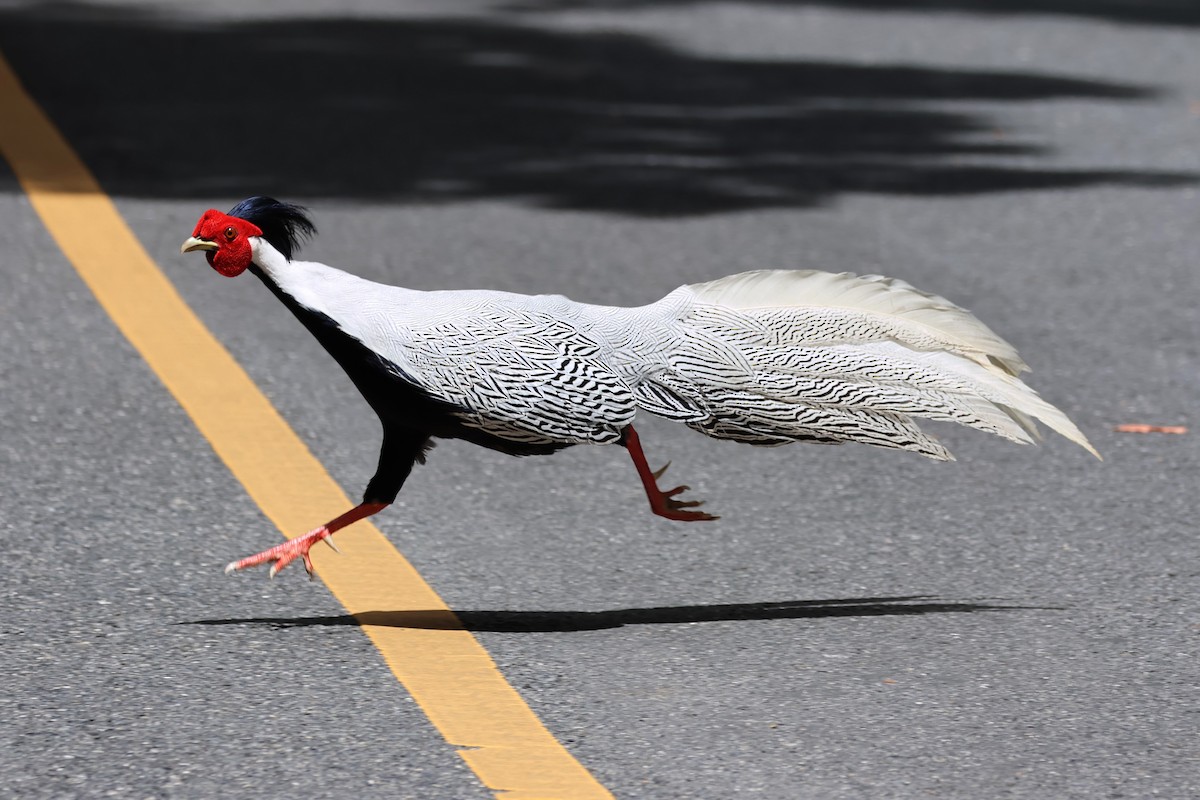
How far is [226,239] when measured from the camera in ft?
11.8

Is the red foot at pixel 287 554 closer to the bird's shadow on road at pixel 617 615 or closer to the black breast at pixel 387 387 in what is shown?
the bird's shadow on road at pixel 617 615

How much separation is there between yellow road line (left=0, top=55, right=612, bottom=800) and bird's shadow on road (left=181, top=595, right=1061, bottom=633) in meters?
0.03

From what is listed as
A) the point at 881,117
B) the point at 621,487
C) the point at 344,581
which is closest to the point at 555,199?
the point at 881,117

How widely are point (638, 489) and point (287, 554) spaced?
1120 millimetres

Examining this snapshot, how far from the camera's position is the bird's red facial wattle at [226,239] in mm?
3592

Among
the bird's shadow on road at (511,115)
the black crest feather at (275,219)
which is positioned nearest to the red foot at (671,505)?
the black crest feather at (275,219)

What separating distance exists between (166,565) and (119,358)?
1.59m

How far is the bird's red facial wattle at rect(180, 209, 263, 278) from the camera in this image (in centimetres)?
359

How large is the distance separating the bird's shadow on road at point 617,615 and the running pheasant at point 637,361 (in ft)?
0.54

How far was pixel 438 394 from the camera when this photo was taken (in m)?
3.58

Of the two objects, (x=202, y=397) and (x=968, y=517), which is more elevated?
(x=202, y=397)

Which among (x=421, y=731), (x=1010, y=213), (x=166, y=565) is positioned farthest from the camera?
(x=1010, y=213)

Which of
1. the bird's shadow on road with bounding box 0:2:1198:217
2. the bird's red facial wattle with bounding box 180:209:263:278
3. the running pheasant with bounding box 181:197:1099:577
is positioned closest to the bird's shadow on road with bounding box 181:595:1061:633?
the running pheasant with bounding box 181:197:1099:577

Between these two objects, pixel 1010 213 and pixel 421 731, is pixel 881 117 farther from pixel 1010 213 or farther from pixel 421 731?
pixel 421 731
